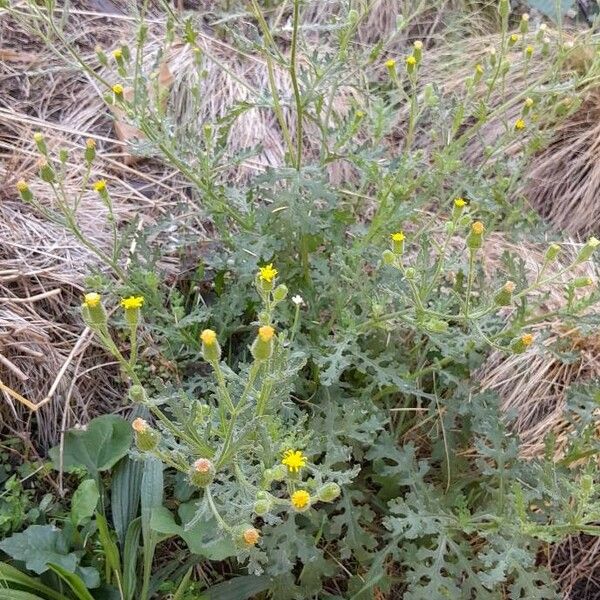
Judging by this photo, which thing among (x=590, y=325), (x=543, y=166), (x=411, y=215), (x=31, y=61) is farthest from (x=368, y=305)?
(x=31, y=61)

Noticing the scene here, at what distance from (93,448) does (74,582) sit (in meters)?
0.31

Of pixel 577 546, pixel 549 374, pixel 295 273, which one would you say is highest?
pixel 295 273

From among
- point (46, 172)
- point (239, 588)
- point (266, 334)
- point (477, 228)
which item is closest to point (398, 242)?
point (477, 228)

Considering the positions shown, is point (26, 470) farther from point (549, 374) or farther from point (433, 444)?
point (549, 374)

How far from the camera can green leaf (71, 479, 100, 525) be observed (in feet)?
5.41

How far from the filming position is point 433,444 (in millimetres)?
1913

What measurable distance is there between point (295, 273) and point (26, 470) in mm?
801

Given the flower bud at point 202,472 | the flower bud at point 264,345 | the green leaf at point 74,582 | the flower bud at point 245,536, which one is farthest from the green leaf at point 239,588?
the flower bud at point 264,345

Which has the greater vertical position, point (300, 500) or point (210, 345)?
point (210, 345)

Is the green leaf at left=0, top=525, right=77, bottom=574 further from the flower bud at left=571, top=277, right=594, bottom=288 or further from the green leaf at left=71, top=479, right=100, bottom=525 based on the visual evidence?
the flower bud at left=571, top=277, right=594, bottom=288

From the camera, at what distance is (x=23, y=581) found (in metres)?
1.57

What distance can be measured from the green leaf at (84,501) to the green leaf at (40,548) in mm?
50

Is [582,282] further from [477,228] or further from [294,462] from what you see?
[294,462]

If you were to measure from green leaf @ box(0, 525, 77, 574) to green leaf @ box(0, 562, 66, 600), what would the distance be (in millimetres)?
22
